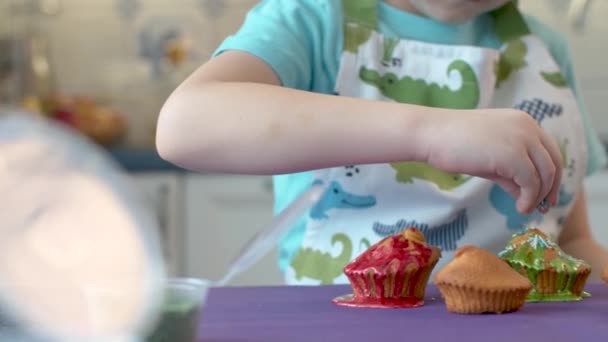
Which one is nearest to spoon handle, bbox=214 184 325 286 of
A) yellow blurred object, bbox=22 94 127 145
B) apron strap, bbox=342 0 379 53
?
apron strap, bbox=342 0 379 53

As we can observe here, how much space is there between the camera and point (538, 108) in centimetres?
101

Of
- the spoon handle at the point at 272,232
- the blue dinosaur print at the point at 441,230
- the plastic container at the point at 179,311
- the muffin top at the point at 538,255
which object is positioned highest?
the spoon handle at the point at 272,232

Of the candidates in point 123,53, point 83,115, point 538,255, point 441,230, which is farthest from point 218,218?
point 538,255

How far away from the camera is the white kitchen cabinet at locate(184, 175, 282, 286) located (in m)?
2.40

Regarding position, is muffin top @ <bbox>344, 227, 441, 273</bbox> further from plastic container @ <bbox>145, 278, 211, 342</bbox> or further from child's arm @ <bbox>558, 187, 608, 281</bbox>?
child's arm @ <bbox>558, 187, 608, 281</bbox>

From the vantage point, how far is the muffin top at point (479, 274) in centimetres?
58

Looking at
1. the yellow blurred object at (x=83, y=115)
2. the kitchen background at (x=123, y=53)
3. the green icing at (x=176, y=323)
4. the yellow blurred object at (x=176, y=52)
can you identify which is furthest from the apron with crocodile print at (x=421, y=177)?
the yellow blurred object at (x=176, y=52)

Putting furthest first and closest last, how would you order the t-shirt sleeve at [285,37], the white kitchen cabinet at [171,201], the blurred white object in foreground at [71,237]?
the white kitchen cabinet at [171,201] < the t-shirt sleeve at [285,37] < the blurred white object in foreground at [71,237]

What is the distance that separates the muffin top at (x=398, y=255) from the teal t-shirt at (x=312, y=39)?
0.84 ft

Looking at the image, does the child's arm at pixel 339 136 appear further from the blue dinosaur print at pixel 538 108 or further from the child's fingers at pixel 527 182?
the blue dinosaur print at pixel 538 108

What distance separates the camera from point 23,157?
348mm

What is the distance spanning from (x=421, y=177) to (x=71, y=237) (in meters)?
0.62

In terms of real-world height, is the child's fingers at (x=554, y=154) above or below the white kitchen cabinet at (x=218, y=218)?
above

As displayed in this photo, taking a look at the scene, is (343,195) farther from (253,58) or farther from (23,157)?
(23,157)
